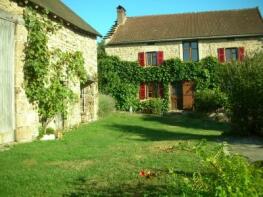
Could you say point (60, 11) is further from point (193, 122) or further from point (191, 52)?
point (191, 52)

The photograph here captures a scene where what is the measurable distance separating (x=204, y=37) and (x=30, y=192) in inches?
938

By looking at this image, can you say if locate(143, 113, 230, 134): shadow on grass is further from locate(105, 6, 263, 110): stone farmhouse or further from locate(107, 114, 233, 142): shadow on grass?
locate(105, 6, 263, 110): stone farmhouse

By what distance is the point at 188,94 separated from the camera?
95.9 feet

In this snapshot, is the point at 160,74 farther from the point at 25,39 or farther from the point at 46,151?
the point at 46,151

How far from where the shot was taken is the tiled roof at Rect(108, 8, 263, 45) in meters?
29.1

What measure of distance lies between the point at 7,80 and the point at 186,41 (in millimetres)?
18960

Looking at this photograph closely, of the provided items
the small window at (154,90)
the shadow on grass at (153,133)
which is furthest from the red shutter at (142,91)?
the shadow on grass at (153,133)

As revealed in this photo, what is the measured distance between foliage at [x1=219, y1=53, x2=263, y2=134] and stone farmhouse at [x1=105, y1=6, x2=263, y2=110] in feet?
48.7

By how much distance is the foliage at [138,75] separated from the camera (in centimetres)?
2859

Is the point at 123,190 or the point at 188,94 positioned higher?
the point at 188,94

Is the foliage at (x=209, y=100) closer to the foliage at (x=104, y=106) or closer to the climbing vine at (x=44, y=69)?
the foliage at (x=104, y=106)

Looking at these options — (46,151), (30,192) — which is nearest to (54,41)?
(46,151)

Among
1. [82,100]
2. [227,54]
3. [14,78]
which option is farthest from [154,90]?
[14,78]

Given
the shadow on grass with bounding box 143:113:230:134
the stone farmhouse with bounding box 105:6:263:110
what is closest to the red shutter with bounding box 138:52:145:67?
the stone farmhouse with bounding box 105:6:263:110
